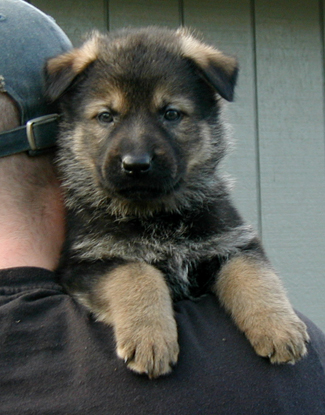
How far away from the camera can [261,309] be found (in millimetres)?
2111

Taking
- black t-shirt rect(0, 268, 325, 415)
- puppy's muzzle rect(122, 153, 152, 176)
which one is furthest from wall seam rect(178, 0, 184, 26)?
black t-shirt rect(0, 268, 325, 415)

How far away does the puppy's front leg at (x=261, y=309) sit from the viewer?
1.88m

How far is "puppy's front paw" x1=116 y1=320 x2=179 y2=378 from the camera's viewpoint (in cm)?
175

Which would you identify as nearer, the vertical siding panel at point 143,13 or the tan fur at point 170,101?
the tan fur at point 170,101

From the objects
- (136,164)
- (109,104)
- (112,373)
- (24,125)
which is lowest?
(112,373)

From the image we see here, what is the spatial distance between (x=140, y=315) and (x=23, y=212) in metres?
0.58

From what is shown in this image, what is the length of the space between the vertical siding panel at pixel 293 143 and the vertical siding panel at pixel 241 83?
83 mm

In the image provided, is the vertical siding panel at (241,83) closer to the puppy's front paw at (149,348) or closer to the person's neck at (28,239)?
the person's neck at (28,239)


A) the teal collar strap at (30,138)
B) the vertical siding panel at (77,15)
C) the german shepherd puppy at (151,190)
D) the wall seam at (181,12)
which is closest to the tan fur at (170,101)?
the german shepherd puppy at (151,190)

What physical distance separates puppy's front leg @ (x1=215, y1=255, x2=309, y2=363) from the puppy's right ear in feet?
3.30

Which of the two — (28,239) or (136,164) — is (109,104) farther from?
(28,239)

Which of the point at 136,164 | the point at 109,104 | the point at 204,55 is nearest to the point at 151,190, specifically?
the point at 136,164

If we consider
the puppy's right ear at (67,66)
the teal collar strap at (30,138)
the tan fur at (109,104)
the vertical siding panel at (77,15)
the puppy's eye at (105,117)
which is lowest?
the teal collar strap at (30,138)

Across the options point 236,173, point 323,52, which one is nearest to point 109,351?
point 236,173
